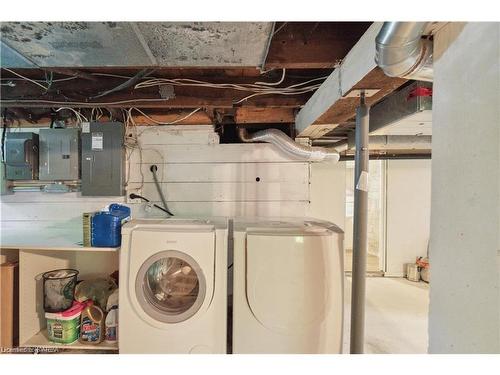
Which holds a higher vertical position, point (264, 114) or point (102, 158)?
point (264, 114)

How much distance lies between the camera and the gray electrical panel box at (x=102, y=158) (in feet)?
6.89

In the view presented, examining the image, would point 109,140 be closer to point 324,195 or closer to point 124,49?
point 124,49

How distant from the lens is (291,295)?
1.38 metres

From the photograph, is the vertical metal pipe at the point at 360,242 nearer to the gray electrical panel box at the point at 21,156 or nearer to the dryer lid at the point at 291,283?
the dryer lid at the point at 291,283

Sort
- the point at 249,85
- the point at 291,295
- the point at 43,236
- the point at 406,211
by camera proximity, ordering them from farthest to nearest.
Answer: the point at 406,211 < the point at 43,236 < the point at 249,85 < the point at 291,295

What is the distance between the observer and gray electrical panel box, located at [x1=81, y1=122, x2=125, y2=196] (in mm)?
2100

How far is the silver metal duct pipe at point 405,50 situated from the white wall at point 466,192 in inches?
1.6

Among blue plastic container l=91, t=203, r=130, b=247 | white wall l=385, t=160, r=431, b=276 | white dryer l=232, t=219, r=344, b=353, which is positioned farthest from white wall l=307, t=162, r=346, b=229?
blue plastic container l=91, t=203, r=130, b=247

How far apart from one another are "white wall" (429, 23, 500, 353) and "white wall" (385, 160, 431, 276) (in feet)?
11.2

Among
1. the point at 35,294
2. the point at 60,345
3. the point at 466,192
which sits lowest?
the point at 60,345

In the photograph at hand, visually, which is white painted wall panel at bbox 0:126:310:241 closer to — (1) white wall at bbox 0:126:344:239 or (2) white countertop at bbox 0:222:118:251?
(1) white wall at bbox 0:126:344:239

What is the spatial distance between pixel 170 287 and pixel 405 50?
187cm

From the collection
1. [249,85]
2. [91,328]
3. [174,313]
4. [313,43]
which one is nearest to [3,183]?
[91,328]

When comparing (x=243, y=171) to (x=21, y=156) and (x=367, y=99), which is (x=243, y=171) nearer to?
(x=367, y=99)
